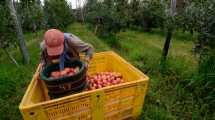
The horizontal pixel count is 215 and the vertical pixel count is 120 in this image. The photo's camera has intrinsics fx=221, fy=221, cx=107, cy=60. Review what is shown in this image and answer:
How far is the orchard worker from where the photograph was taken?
258cm

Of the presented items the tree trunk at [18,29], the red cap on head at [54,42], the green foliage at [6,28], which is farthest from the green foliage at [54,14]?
the red cap on head at [54,42]

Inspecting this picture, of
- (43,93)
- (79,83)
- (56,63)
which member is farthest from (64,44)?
(43,93)

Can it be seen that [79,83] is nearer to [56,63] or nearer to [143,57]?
[56,63]

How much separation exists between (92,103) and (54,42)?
83cm

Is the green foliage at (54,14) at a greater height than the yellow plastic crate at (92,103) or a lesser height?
greater

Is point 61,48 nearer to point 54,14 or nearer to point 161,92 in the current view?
point 161,92

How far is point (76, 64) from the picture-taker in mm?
2797

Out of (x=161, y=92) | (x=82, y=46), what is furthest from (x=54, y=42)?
(x=161, y=92)

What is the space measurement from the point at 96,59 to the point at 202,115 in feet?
6.05

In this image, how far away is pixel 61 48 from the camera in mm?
2670

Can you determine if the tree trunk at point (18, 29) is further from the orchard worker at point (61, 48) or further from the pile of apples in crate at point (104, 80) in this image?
the pile of apples in crate at point (104, 80)

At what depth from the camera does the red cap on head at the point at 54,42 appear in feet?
8.39

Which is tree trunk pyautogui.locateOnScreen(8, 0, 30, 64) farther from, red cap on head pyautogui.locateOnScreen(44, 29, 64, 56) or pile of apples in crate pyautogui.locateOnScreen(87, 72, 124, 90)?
red cap on head pyautogui.locateOnScreen(44, 29, 64, 56)

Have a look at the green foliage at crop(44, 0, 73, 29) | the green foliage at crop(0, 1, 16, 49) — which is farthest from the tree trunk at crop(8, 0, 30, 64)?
the green foliage at crop(44, 0, 73, 29)
